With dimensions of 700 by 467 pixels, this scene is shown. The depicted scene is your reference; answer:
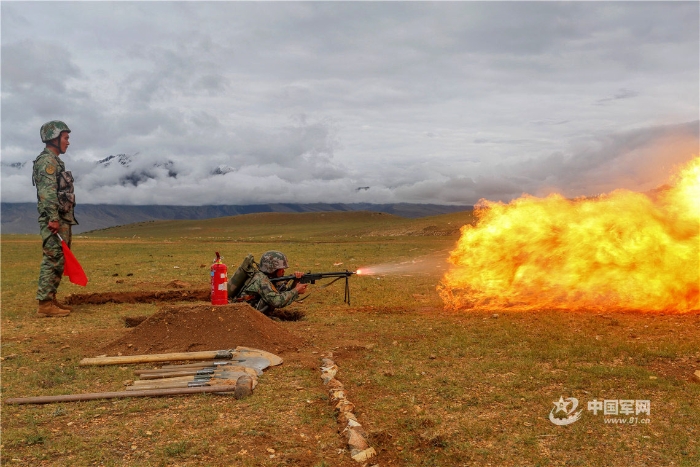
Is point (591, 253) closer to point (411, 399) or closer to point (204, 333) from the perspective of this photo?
point (411, 399)

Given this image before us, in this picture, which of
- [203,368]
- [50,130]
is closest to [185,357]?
[203,368]

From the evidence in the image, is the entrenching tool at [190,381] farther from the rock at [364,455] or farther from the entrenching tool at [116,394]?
the rock at [364,455]

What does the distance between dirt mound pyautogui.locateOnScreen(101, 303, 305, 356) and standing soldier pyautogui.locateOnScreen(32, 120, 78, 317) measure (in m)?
6.09

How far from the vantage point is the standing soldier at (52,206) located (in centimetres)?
1570

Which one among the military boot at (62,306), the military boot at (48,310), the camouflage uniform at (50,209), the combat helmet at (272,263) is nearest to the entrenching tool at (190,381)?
the combat helmet at (272,263)

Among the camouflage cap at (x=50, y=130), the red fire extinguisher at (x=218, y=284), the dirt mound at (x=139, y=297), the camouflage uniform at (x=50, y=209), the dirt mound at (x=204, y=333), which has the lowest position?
the dirt mound at (x=139, y=297)

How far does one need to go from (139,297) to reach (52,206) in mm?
4776

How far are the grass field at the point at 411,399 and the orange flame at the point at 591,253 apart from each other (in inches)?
41.9

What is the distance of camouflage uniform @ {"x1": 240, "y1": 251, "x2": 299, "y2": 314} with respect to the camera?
552 inches

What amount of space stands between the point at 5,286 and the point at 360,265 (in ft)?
60.0

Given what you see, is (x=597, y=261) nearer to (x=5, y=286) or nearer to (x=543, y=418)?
(x=543, y=418)

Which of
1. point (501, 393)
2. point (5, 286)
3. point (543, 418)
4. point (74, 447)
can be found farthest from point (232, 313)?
point (5, 286)

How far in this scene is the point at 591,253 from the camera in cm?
1481

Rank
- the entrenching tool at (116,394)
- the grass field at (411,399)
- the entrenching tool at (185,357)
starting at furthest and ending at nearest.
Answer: the entrenching tool at (185,357)
the entrenching tool at (116,394)
the grass field at (411,399)
